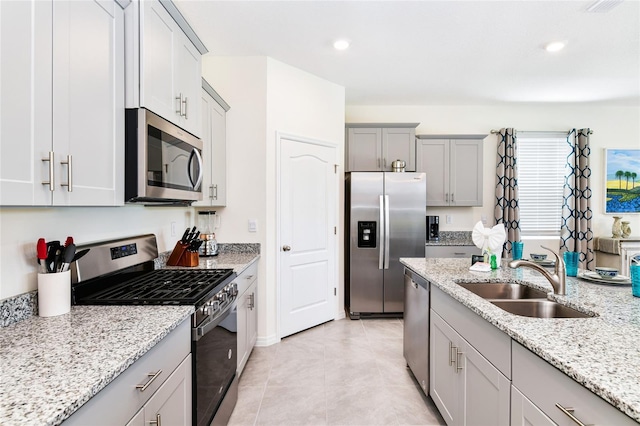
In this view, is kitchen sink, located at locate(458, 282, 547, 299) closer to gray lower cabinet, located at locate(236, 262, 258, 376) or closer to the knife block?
gray lower cabinet, located at locate(236, 262, 258, 376)

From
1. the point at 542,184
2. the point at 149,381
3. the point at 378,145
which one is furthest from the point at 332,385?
the point at 542,184

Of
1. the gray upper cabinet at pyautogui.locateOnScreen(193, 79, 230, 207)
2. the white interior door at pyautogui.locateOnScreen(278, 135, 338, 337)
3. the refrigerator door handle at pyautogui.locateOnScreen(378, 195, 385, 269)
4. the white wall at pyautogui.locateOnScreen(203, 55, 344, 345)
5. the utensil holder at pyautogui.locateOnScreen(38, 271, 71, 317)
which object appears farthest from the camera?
the refrigerator door handle at pyautogui.locateOnScreen(378, 195, 385, 269)

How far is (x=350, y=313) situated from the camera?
4051 mm

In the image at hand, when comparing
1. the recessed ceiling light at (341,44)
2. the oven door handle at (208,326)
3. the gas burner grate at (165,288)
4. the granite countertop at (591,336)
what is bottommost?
the oven door handle at (208,326)

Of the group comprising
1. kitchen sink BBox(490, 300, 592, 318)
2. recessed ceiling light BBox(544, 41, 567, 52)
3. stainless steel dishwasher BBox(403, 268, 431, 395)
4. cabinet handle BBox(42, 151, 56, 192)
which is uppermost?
recessed ceiling light BBox(544, 41, 567, 52)

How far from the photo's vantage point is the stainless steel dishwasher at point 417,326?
7.25 ft

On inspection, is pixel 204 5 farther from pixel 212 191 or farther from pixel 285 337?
pixel 285 337

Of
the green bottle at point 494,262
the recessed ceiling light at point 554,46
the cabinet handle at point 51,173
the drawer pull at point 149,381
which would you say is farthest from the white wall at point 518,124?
the drawer pull at point 149,381

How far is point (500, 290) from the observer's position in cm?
201

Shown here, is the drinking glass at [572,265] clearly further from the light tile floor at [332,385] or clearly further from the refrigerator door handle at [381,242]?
the refrigerator door handle at [381,242]

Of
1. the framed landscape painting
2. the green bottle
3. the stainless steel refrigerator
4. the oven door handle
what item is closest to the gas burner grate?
the oven door handle

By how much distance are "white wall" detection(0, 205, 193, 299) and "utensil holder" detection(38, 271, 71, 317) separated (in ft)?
0.28

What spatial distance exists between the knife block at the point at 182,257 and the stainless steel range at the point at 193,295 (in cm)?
22

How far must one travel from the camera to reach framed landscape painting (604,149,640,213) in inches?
190
